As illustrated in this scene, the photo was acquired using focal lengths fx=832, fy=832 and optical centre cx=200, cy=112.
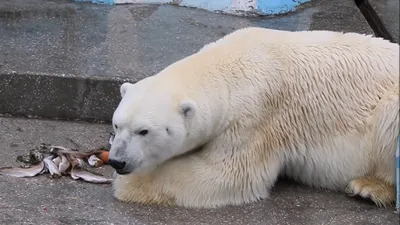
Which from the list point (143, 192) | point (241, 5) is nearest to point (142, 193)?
point (143, 192)

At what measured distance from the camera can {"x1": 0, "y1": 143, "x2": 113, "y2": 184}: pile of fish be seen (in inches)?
126

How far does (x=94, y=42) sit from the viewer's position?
404 centimetres

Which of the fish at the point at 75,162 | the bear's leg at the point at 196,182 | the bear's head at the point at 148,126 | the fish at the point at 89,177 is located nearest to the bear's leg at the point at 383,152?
the bear's leg at the point at 196,182

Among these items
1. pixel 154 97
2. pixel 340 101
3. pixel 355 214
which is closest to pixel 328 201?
pixel 355 214

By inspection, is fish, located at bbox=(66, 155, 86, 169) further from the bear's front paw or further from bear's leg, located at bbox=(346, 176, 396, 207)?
bear's leg, located at bbox=(346, 176, 396, 207)

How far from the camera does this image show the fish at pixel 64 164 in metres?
3.22

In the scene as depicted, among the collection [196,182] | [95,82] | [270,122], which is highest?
[270,122]

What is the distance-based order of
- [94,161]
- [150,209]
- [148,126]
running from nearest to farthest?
1. [148,126]
2. [150,209]
3. [94,161]

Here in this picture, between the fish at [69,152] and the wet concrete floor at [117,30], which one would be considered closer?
the fish at [69,152]

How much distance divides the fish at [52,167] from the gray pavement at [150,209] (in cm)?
3

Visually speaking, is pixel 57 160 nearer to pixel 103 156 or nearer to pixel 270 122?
pixel 103 156

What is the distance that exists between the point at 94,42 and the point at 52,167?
99 centimetres

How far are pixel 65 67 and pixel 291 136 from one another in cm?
120

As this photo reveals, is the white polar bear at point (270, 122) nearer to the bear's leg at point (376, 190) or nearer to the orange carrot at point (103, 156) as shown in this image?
the bear's leg at point (376, 190)
